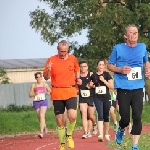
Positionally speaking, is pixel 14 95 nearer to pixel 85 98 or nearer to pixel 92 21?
pixel 92 21

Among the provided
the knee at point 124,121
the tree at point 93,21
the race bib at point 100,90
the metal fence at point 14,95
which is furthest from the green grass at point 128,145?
the metal fence at point 14,95

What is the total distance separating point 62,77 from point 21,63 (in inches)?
2330

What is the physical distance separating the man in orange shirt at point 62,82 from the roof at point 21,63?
53.4 meters

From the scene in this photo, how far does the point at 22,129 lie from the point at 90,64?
16.6 metres

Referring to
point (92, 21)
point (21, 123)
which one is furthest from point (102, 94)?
point (92, 21)

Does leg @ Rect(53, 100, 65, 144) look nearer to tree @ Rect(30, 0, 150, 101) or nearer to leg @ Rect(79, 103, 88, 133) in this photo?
leg @ Rect(79, 103, 88, 133)

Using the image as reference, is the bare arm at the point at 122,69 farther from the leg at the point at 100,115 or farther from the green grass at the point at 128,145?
the leg at the point at 100,115

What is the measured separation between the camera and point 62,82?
14422 mm

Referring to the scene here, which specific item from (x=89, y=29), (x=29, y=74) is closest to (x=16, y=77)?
(x=29, y=74)

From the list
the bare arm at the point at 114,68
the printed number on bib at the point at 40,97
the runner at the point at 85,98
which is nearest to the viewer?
the bare arm at the point at 114,68

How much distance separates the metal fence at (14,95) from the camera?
4656 centimetres

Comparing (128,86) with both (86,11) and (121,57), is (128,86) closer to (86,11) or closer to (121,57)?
(121,57)

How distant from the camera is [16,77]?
219 ft

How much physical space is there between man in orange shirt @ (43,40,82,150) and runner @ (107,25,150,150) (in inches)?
69.7
